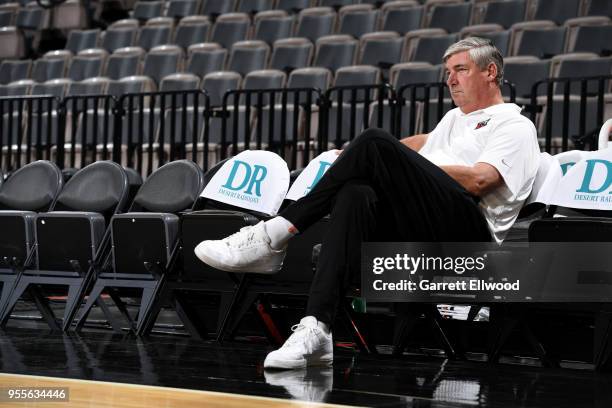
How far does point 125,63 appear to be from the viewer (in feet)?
34.0

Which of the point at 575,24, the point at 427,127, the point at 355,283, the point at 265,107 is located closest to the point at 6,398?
the point at 355,283

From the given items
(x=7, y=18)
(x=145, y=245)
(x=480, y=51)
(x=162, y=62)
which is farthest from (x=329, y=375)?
(x=7, y=18)

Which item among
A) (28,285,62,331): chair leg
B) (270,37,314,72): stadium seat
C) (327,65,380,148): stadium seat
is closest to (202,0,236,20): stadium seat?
(270,37,314,72): stadium seat

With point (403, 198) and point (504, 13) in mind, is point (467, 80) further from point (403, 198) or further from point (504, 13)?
point (504, 13)

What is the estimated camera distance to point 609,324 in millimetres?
3596

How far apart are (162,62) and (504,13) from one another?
3.34 meters

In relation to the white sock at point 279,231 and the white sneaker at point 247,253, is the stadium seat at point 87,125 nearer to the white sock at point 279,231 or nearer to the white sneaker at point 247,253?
the white sneaker at point 247,253

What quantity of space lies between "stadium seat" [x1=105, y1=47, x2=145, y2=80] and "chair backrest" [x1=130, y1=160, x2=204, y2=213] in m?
5.27

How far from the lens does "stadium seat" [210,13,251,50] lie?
34.0ft

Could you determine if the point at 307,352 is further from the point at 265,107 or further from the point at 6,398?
the point at 265,107

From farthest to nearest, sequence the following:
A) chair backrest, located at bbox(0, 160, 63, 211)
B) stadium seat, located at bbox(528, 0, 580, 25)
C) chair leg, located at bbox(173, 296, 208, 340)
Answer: stadium seat, located at bbox(528, 0, 580, 25) → chair backrest, located at bbox(0, 160, 63, 211) → chair leg, located at bbox(173, 296, 208, 340)

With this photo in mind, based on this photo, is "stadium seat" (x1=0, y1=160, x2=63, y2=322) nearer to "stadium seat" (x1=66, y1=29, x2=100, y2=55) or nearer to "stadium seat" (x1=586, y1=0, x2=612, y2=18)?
"stadium seat" (x1=586, y1=0, x2=612, y2=18)

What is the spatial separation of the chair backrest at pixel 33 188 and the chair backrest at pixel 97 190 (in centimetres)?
14

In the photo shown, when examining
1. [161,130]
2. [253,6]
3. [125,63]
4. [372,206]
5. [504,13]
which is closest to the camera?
[372,206]
